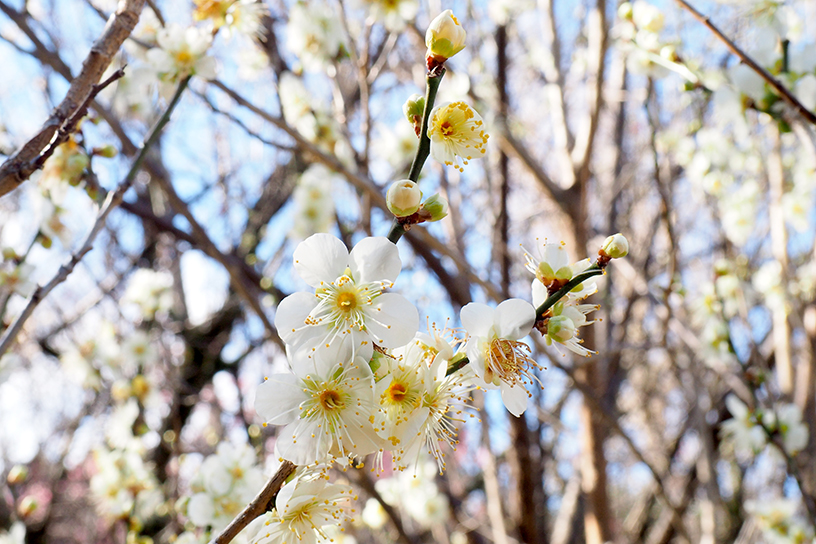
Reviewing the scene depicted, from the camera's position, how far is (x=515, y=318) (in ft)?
2.54

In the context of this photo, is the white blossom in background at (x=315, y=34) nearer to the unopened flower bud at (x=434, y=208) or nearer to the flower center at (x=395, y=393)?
the unopened flower bud at (x=434, y=208)

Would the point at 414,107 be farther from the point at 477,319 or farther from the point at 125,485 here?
the point at 125,485

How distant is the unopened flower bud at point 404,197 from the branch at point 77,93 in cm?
53

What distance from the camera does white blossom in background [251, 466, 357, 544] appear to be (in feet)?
2.58

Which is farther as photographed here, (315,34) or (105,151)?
(315,34)

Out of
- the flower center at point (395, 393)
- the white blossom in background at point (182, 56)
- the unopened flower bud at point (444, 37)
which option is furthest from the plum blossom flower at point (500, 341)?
the white blossom in background at point (182, 56)

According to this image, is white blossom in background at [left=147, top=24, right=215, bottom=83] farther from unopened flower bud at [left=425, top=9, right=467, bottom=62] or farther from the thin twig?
unopened flower bud at [left=425, top=9, right=467, bottom=62]

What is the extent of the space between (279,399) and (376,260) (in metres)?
0.24

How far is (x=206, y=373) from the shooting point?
4.42 meters

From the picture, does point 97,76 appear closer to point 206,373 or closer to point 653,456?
point 206,373

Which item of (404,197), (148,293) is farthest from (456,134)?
(148,293)

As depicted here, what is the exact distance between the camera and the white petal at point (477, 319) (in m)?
0.79

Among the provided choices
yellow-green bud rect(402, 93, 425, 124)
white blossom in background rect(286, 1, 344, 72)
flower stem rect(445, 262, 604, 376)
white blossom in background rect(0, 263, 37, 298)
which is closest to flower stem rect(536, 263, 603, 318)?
flower stem rect(445, 262, 604, 376)

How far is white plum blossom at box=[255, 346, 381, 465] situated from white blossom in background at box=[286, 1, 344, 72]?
1.90 m
